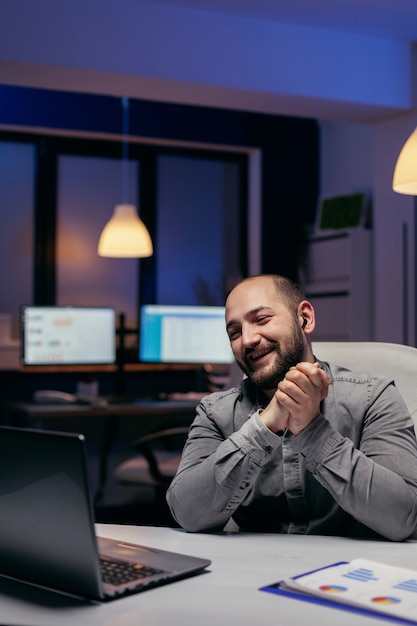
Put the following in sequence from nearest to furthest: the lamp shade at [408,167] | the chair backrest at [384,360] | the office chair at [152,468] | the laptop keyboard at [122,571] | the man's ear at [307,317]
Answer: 1. the laptop keyboard at [122,571]
2. the man's ear at [307,317]
3. the chair backrest at [384,360]
4. the lamp shade at [408,167]
5. the office chair at [152,468]

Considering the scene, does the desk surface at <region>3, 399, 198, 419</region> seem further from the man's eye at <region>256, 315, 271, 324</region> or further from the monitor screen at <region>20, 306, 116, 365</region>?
Answer: the man's eye at <region>256, 315, 271, 324</region>

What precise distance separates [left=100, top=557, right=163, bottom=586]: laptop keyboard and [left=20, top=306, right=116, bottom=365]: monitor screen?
11.7ft

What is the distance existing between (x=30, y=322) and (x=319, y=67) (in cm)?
214

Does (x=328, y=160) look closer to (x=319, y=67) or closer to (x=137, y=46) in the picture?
(x=319, y=67)

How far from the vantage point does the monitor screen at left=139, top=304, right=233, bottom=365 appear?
5043 mm

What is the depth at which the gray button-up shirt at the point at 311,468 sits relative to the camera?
1.51m

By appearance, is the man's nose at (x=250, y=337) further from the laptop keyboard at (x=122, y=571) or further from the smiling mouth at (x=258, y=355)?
the laptop keyboard at (x=122, y=571)

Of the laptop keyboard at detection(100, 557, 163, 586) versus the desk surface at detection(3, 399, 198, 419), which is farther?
the desk surface at detection(3, 399, 198, 419)

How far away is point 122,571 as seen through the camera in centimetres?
121

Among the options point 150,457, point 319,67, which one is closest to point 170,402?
point 150,457

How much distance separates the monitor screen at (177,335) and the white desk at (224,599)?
359 centimetres

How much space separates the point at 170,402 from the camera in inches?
180

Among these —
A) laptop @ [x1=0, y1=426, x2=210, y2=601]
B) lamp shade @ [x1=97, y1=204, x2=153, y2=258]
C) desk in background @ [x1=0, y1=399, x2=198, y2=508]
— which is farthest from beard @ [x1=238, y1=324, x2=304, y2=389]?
lamp shade @ [x1=97, y1=204, x2=153, y2=258]

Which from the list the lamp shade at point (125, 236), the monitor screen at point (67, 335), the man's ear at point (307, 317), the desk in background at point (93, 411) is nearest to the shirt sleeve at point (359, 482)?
the man's ear at point (307, 317)
